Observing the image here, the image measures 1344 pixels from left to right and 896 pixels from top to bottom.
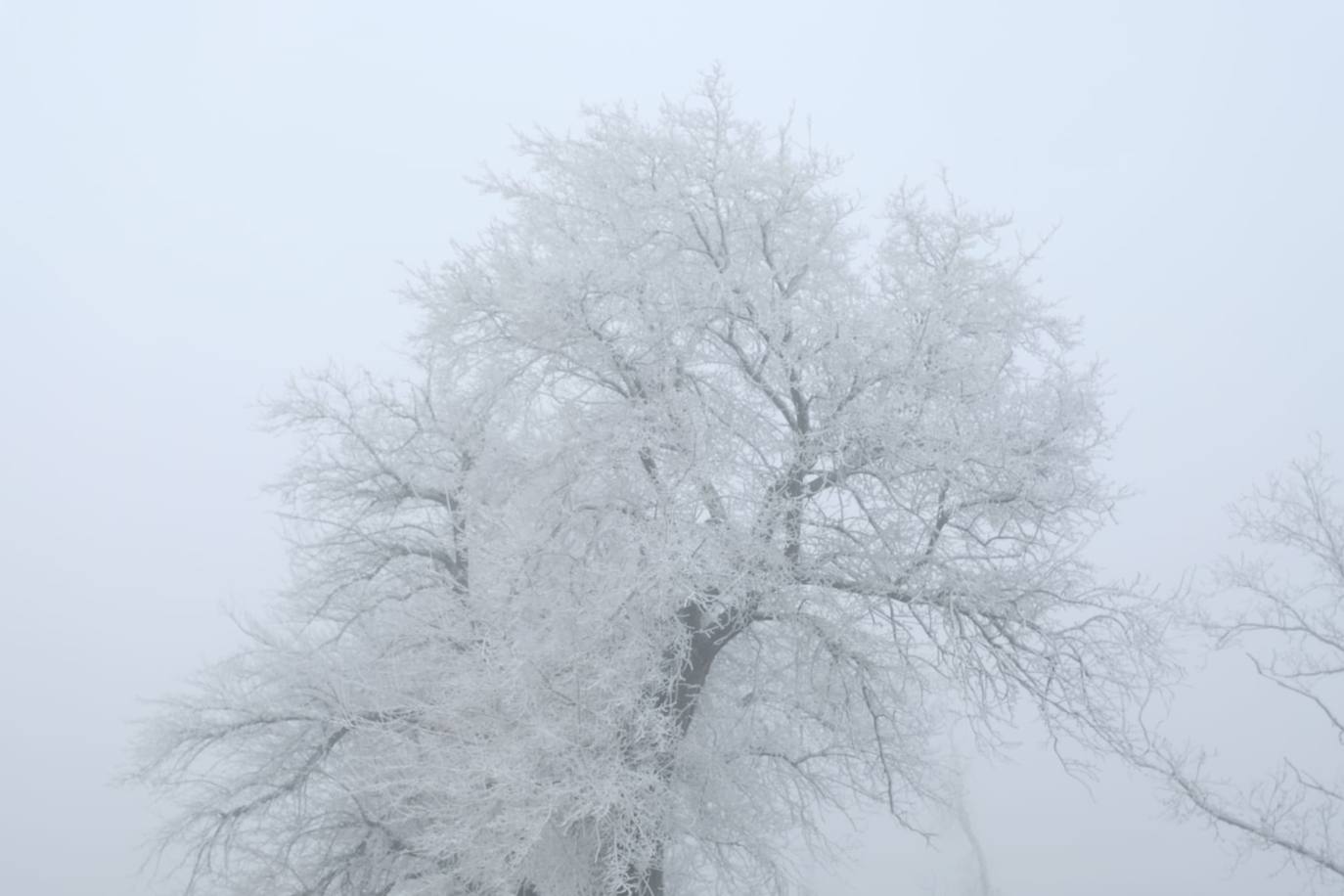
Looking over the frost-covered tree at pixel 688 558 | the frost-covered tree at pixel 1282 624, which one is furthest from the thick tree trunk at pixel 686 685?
the frost-covered tree at pixel 1282 624

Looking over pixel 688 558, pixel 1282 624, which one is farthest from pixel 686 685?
pixel 1282 624

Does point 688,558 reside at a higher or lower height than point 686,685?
higher

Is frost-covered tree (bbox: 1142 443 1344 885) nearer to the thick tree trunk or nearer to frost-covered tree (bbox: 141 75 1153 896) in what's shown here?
frost-covered tree (bbox: 141 75 1153 896)

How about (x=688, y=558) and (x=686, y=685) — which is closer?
(x=688, y=558)

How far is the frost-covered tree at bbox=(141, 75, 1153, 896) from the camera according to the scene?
752 centimetres

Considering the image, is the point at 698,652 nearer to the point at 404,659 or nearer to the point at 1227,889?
the point at 404,659

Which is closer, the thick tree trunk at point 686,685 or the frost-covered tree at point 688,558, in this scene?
the frost-covered tree at point 688,558

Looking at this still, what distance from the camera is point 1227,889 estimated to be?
73.8ft

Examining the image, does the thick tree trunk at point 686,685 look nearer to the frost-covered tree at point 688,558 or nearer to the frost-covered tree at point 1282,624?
the frost-covered tree at point 688,558

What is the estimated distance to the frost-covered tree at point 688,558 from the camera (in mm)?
7516

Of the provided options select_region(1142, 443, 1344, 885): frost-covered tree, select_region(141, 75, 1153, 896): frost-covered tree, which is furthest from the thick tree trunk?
select_region(1142, 443, 1344, 885): frost-covered tree

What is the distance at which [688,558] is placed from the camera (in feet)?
23.3

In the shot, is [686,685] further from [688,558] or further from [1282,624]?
[1282,624]

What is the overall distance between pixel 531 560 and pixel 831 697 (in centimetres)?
300
